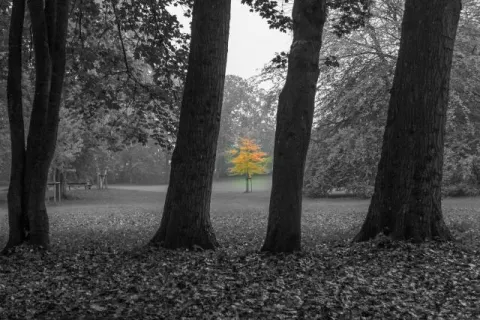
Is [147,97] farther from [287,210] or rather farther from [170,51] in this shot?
[287,210]

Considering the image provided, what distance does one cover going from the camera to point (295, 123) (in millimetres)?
8586

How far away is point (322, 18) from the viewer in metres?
8.76

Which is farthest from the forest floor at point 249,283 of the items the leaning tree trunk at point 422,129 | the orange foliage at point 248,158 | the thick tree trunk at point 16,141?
the orange foliage at point 248,158

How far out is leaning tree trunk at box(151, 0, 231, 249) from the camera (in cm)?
955

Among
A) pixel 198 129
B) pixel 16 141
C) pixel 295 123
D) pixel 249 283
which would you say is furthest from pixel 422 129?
pixel 16 141

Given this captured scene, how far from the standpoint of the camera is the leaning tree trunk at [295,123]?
28.1 ft

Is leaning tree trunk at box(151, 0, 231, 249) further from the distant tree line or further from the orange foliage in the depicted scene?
the orange foliage

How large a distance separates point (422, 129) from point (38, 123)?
7.19 metres

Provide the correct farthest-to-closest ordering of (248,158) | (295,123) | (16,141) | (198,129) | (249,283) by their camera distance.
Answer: (248,158), (16,141), (198,129), (295,123), (249,283)

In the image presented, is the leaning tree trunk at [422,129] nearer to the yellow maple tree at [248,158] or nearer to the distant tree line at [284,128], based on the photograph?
the distant tree line at [284,128]

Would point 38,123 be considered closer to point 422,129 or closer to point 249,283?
point 249,283

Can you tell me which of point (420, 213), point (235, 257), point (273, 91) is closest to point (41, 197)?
point (235, 257)

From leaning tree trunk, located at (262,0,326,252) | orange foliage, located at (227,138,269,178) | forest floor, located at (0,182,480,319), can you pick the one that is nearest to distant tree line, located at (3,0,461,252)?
leaning tree trunk, located at (262,0,326,252)

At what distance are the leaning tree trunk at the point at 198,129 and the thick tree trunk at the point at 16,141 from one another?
112 inches
